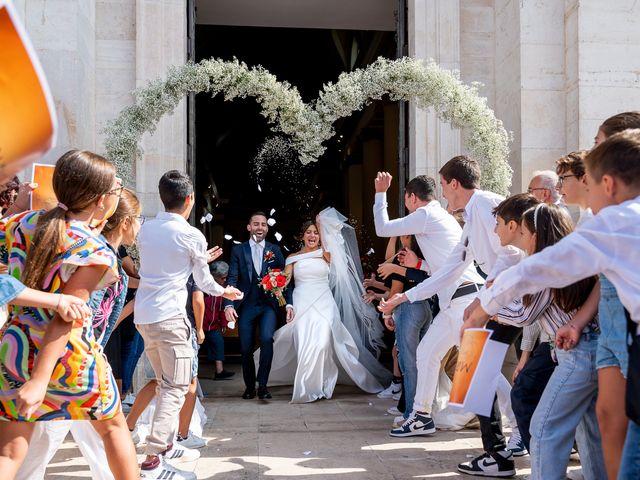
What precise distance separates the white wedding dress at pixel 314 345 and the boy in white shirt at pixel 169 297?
3044 mm

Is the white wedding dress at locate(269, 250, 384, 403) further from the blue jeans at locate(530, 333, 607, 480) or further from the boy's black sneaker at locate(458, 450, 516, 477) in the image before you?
the blue jeans at locate(530, 333, 607, 480)

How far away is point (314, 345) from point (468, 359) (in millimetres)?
4580

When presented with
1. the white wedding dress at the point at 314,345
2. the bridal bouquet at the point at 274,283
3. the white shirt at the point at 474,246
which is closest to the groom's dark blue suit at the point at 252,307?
the bridal bouquet at the point at 274,283

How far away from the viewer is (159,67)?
832cm

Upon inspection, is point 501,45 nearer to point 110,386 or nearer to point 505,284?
point 505,284

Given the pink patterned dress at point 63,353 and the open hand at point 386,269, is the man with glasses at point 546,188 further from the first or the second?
the pink patterned dress at point 63,353

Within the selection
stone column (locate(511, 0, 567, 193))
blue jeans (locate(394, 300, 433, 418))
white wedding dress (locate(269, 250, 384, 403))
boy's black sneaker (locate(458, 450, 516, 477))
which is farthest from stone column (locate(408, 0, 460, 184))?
boy's black sneaker (locate(458, 450, 516, 477))

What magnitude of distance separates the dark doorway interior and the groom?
135 inches

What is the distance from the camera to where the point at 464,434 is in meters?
5.79

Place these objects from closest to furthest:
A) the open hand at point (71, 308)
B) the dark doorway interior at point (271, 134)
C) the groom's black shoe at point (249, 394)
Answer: the open hand at point (71, 308) → the groom's black shoe at point (249, 394) → the dark doorway interior at point (271, 134)

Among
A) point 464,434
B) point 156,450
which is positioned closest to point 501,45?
point 464,434

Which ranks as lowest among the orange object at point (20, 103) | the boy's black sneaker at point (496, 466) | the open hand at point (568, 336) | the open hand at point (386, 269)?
the boy's black sneaker at point (496, 466)

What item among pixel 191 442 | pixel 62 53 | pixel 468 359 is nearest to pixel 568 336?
pixel 468 359

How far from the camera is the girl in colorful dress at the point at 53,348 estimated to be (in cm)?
268
